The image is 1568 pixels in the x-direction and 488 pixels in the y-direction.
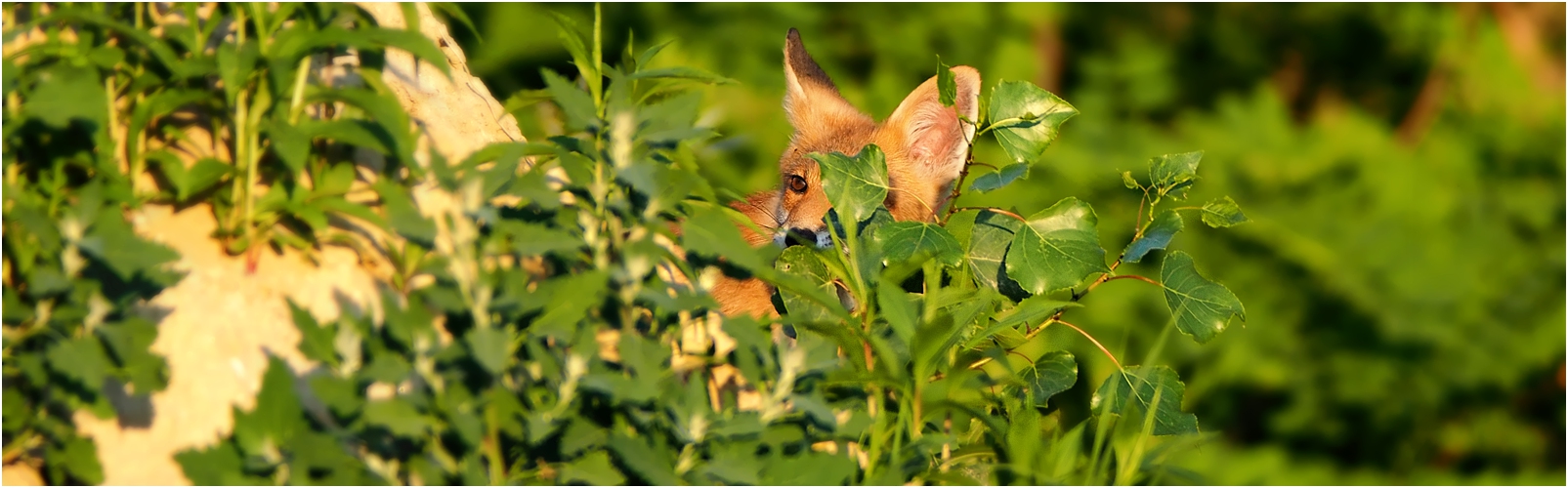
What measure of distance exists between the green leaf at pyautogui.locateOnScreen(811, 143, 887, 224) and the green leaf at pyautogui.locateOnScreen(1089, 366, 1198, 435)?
627 mm

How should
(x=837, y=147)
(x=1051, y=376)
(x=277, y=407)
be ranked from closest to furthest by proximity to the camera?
(x=277, y=407), (x=1051, y=376), (x=837, y=147)

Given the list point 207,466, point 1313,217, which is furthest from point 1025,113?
point 1313,217

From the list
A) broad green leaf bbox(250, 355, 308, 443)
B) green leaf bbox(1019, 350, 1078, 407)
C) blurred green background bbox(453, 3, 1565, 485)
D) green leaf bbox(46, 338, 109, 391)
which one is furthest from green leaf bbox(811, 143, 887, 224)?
blurred green background bbox(453, 3, 1565, 485)

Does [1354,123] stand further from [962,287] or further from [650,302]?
[650,302]

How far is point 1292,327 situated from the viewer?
8680 mm

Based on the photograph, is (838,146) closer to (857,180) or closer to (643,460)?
(857,180)

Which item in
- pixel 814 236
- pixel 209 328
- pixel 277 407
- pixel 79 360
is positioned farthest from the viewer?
pixel 814 236

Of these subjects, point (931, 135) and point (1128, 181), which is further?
point (931, 135)

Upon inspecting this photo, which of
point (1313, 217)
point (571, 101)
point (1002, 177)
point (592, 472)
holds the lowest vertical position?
point (1313, 217)

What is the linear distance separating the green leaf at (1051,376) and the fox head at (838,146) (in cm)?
220

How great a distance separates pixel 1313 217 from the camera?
8.63 m

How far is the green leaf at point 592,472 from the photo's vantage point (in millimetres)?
2325

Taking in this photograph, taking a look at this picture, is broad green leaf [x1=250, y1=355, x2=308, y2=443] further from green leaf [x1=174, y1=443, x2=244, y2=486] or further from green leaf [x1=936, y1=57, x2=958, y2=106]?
green leaf [x1=936, y1=57, x2=958, y2=106]

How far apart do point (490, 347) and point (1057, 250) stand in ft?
3.86
